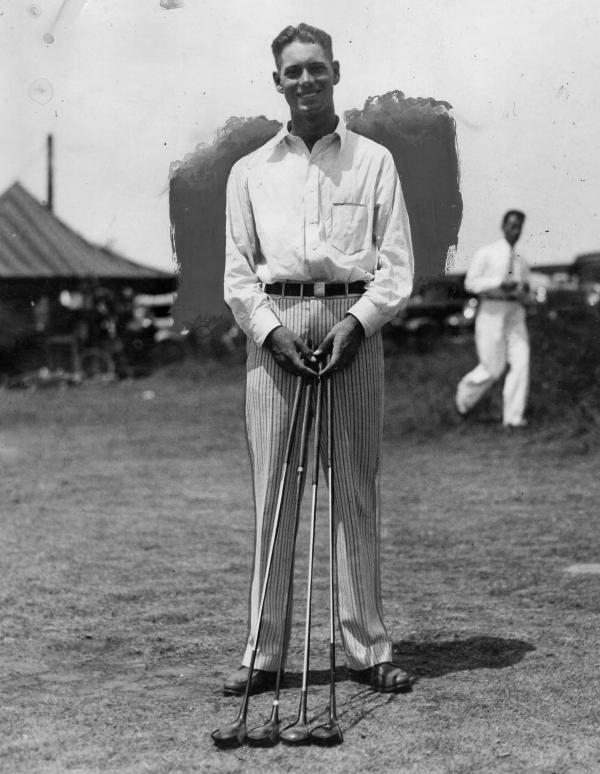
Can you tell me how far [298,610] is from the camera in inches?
240

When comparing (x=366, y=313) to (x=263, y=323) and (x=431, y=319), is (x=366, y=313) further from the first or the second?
(x=431, y=319)

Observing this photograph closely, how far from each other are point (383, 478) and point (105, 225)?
196 inches

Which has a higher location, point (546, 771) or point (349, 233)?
point (349, 233)

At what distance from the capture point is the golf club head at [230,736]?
159 inches

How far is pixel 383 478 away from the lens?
34.1ft

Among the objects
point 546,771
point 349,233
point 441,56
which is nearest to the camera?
point 546,771

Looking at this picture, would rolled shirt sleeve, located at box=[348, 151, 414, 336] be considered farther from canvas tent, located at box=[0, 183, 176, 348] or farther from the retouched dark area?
canvas tent, located at box=[0, 183, 176, 348]

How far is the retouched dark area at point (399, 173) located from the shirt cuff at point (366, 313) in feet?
1.87

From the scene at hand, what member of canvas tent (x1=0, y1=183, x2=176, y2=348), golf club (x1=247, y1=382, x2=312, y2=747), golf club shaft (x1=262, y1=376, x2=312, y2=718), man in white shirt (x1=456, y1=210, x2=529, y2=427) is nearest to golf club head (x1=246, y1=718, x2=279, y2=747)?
golf club (x1=247, y1=382, x2=312, y2=747)

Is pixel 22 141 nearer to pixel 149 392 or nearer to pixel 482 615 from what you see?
pixel 482 615

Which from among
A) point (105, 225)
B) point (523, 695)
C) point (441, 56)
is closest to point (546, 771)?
point (523, 695)

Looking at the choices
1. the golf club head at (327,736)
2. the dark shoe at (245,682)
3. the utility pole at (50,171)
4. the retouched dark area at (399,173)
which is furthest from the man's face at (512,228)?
the golf club head at (327,736)

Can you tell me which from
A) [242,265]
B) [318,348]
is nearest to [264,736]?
[318,348]

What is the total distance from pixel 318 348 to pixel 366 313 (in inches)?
8.1
